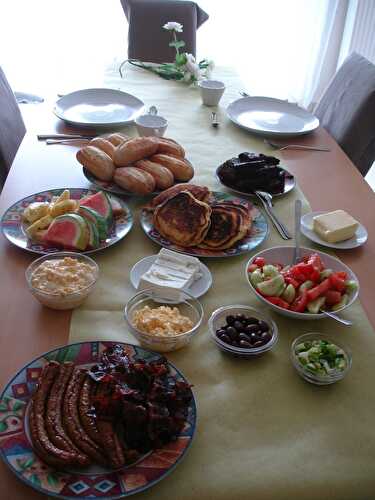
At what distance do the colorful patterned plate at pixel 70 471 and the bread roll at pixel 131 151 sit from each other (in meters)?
0.84

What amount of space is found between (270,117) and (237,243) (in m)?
0.99

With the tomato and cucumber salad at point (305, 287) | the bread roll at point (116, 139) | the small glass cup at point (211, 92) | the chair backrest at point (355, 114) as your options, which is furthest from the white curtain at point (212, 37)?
the tomato and cucumber salad at point (305, 287)

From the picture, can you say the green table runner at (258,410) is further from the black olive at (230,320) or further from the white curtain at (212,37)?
the white curtain at (212,37)

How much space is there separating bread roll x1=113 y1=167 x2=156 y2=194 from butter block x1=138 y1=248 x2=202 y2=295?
0.33m

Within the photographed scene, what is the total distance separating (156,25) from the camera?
281cm

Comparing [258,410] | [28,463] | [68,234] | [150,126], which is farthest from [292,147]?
[28,463]

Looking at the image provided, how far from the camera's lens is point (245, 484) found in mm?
781

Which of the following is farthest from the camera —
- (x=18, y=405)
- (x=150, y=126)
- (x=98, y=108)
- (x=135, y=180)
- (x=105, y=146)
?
(x=98, y=108)

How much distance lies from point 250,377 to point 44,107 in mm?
1580

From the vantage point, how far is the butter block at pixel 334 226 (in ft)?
4.43

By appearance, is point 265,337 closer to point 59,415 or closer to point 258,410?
point 258,410

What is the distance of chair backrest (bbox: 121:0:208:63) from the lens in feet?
9.22

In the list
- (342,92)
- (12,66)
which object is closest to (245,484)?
(342,92)

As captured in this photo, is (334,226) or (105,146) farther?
(105,146)
